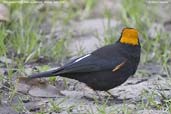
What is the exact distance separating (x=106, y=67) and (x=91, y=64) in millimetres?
135

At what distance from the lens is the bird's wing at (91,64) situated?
5.82 metres

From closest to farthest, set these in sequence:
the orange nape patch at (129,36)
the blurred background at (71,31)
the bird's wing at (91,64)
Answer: the bird's wing at (91,64) → the orange nape patch at (129,36) → the blurred background at (71,31)

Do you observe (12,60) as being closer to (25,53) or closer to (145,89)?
(25,53)

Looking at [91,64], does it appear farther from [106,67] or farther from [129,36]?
[129,36]

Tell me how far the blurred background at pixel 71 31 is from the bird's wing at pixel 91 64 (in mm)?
559

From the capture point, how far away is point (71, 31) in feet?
27.1

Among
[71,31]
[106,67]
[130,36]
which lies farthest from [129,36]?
[71,31]

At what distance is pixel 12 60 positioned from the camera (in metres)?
6.79

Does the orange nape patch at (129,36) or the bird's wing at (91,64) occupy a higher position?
the orange nape patch at (129,36)

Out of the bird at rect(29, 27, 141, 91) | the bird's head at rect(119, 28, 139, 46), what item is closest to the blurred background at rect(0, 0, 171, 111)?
the bird at rect(29, 27, 141, 91)

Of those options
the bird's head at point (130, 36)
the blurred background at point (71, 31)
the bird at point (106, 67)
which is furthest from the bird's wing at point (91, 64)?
the blurred background at point (71, 31)

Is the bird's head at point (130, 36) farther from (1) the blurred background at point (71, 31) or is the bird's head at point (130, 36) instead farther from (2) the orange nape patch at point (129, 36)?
(1) the blurred background at point (71, 31)

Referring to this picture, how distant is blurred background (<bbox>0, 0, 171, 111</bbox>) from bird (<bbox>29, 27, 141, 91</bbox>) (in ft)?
1.82

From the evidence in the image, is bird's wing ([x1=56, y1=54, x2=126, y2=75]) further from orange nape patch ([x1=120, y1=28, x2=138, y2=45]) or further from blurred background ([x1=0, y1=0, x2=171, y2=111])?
blurred background ([x1=0, y1=0, x2=171, y2=111])
